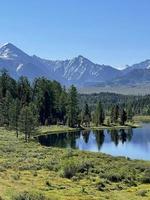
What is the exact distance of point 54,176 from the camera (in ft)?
168

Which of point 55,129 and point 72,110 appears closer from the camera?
point 55,129

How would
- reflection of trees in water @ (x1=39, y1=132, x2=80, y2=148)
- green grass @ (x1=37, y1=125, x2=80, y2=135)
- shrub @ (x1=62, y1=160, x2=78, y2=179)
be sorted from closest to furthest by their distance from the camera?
shrub @ (x1=62, y1=160, x2=78, y2=179) → reflection of trees in water @ (x1=39, y1=132, x2=80, y2=148) → green grass @ (x1=37, y1=125, x2=80, y2=135)

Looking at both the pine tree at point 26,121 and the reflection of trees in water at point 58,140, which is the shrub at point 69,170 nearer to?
the pine tree at point 26,121

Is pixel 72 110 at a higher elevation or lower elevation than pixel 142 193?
higher

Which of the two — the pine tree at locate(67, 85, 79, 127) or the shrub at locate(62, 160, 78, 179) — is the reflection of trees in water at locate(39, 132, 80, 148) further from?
the shrub at locate(62, 160, 78, 179)

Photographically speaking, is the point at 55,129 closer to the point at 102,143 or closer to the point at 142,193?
the point at 102,143

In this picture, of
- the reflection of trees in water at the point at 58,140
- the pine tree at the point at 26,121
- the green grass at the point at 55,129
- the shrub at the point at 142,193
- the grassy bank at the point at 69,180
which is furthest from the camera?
the green grass at the point at 55,129

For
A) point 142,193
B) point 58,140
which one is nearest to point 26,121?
point 58,140

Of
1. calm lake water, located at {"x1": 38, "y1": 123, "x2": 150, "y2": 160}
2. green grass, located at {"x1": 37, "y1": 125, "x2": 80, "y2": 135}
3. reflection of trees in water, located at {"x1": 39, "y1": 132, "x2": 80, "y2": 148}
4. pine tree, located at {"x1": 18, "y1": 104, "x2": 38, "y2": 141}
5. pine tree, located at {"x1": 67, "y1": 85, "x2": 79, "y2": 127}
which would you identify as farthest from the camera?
pine tree, located at {"x1": 67, "y1": 85, "x2": 79, "y2": 127}

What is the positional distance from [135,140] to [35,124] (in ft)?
138

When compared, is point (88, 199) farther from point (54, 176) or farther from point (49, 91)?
point (49, 91)

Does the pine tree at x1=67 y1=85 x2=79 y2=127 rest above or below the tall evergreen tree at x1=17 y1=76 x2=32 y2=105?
below

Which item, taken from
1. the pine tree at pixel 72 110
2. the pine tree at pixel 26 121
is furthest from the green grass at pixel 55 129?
the pine tree at pixel 26 121

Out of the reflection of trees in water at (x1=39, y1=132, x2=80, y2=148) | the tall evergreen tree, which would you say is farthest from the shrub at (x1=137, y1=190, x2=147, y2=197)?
the tall evergreen tree
